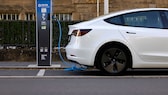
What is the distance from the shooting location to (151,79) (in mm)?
11594

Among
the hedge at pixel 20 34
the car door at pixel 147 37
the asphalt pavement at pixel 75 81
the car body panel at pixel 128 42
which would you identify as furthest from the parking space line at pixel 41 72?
the hedge at pixel 20 34

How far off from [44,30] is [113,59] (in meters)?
2.75

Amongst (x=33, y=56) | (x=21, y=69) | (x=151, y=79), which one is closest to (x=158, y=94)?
(x=151, y=79)

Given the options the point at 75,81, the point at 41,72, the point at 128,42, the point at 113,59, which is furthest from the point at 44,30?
the point at 75,81

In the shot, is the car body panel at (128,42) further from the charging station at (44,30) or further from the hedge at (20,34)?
the hedge at (20,34)

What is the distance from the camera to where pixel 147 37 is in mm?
12000

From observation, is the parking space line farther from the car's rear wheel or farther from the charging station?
the car's rear wheel

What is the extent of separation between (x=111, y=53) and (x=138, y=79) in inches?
35.8

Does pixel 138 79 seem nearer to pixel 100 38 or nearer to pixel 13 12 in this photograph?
pixel 100 38

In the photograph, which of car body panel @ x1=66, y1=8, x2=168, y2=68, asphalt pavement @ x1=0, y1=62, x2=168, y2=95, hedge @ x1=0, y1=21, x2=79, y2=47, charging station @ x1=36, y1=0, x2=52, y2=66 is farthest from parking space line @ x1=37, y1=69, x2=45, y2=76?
hedge @ x1=0, y1=21, x2=79, y2=47

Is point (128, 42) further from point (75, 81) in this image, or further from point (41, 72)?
point (41, 72)

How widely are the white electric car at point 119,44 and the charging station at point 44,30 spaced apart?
2.00 m

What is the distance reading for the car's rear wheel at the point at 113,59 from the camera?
12016mm

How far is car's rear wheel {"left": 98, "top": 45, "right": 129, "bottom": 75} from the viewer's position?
12.0 metres
